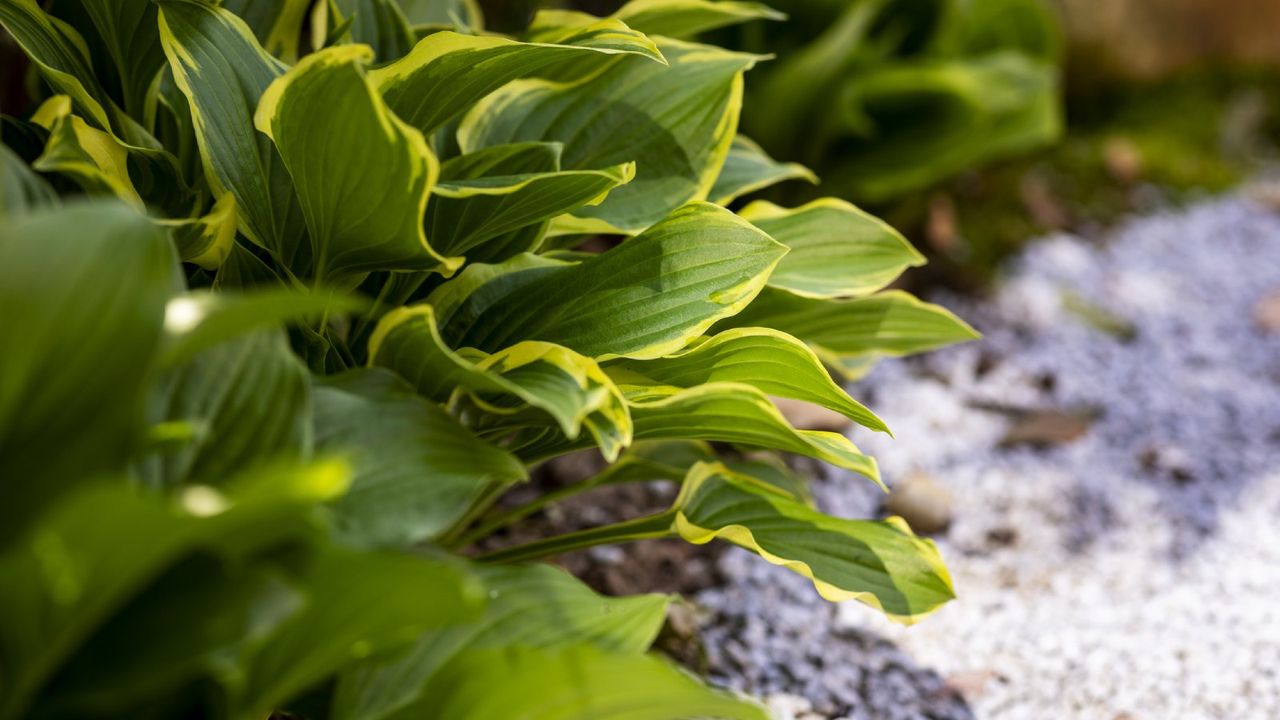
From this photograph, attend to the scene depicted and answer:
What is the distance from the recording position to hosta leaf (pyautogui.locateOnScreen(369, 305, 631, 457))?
86 centimetres

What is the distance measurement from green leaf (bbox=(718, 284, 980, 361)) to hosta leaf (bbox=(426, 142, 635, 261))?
34 cm

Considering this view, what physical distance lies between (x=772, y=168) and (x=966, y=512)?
728mm

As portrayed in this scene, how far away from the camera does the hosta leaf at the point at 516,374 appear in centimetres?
86

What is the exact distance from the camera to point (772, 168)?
1365 mm

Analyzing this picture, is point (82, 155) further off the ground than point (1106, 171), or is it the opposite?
point (82, 155)

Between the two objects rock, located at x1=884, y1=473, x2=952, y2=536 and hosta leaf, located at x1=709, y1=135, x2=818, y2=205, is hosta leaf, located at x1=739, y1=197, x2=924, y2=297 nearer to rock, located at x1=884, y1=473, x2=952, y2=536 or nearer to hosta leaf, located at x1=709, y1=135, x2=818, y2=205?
hosta leaf, located at x1=709, y1=135, x2=818, y2=205

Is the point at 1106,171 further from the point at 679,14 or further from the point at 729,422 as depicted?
the point at 729,422

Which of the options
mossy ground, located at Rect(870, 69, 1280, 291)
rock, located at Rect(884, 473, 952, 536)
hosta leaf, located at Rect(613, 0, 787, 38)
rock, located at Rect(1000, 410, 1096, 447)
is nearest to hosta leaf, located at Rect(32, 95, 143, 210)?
hosta leaf, located at Rect(613, 0, 787, 38)

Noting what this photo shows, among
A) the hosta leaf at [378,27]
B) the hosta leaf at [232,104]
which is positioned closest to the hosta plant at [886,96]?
the hosta leaf at [378,27]

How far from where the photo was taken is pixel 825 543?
106 centimetres

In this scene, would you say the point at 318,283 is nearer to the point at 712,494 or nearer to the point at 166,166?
the point at 166,166

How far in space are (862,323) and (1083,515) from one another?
71 cm

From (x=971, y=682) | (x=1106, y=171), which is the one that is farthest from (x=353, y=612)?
(x=1106, y=171)

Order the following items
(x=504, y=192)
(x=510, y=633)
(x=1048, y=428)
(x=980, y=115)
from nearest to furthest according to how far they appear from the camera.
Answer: (x=510, y=633) → (x=504, y=192) → (x=1048, y=428) → (x=980, y=115)
